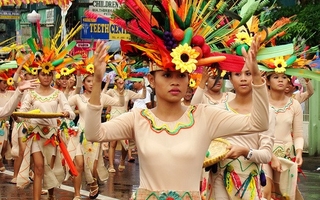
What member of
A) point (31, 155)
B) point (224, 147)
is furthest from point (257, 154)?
point (31, 155)

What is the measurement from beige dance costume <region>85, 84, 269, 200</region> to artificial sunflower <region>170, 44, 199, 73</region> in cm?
41

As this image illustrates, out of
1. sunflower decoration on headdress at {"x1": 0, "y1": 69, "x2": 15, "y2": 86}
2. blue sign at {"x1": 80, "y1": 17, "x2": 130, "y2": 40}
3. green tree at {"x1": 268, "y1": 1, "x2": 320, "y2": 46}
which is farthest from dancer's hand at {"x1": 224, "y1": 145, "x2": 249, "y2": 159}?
blue sign at {"x1": 80, "y1": 17, "x2": 130, "y2": 40}

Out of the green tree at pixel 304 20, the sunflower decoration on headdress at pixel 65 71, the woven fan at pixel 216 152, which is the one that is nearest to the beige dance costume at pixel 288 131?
the woven fan at pixel 216 152

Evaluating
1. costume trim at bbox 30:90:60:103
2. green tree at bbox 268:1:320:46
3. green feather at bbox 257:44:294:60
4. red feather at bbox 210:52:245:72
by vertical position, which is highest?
green tree at bbox 268:1:320:46

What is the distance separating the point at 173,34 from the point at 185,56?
0.18 m

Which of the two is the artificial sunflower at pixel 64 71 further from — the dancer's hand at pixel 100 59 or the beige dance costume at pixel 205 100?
the dancer's hand at pixel 100 59

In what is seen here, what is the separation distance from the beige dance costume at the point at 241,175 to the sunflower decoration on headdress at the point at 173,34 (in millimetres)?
1809

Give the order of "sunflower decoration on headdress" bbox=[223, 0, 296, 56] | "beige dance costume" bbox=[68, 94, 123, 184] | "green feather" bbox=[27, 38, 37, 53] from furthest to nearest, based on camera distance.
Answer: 1. "beige dance costume" bbox=[68, 94, 123, 184]
2. "green feather" bbox=[27, 38, 37, 53]
3. "sunflower decoration on headdress" bbox=[223, 0, 296, 56]

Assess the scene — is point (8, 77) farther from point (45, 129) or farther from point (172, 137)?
point (172, 137)

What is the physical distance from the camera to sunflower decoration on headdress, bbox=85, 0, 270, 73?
637 cm

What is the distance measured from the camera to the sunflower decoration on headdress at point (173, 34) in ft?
20.9

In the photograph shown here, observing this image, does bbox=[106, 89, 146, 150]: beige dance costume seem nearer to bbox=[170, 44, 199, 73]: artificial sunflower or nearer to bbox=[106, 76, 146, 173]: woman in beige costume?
bbox=[106, 76, 146, 173]: woman in beige costume

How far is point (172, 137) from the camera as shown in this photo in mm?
6395

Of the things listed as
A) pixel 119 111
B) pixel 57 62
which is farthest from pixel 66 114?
pixel 119 111
